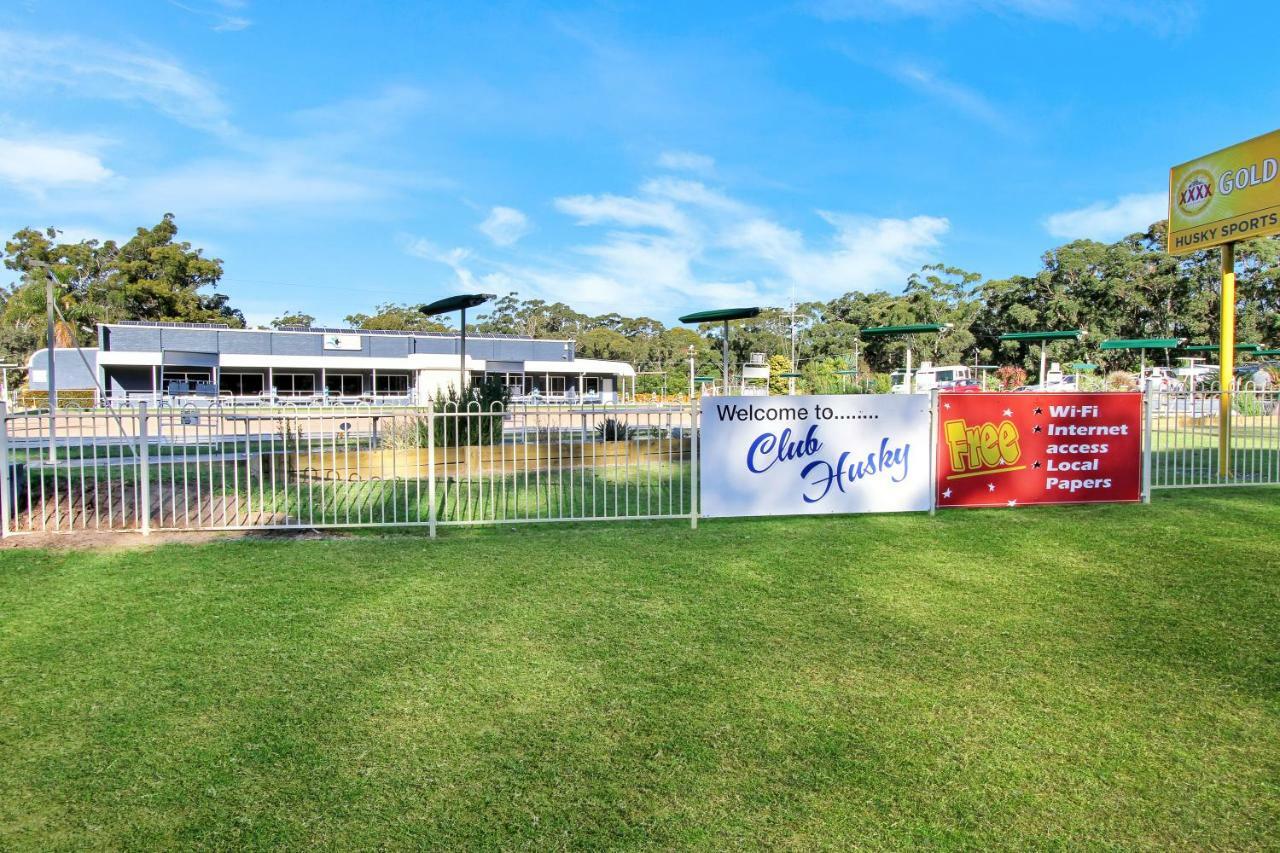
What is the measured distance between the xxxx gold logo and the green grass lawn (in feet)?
25.6

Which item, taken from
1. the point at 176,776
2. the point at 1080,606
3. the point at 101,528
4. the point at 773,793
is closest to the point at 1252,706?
the point at 1080,606

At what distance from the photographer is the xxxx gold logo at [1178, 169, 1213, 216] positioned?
11.6m

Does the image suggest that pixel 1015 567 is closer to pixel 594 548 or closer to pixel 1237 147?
pixel 594 548

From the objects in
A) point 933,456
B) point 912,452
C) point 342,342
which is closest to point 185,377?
point 342,342

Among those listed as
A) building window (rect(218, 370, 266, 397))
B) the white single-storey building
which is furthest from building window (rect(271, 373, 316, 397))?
building window (rect(218, 370, 266, 397))

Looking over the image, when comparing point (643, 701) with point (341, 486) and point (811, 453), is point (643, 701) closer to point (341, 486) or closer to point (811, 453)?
point (811, 453)

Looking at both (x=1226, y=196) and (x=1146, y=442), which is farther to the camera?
(x=1226, y=196)

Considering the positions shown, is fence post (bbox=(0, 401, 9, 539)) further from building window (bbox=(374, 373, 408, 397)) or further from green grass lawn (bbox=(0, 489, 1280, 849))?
building window (bbox=(374, 373, 408, 397))

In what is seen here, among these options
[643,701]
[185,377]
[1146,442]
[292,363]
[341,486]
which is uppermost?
[292,363]

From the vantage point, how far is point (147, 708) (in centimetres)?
360

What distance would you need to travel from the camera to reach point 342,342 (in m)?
46.2

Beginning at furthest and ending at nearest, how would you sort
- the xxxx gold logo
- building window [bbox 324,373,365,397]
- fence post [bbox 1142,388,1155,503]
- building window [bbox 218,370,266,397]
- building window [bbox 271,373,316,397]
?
building window [bbox 324,373,365,397] < building window [bbox 271,373,316,397] < building window [bbox 218,370,266,397] < the xxxx gold logo < fence post [bbox 1142,388,1155,503]

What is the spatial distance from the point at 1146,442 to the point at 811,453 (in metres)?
4.15

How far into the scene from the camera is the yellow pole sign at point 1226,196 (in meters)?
10.7
